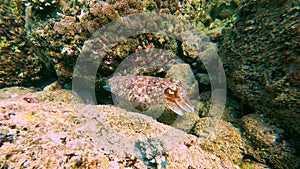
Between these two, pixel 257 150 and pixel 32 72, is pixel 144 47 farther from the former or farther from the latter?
pixel 32 72

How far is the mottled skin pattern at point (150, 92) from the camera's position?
11.8 feet

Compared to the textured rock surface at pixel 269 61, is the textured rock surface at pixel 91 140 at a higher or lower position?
lower

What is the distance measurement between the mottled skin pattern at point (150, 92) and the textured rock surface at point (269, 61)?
1.18 m

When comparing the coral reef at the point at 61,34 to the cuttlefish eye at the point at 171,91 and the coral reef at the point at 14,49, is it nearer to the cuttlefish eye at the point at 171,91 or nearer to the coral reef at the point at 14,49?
the coral reef at the point at 14,49

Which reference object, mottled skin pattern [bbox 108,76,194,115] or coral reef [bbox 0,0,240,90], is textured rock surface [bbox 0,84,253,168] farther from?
coral reef [bbox 0,0,240,90]

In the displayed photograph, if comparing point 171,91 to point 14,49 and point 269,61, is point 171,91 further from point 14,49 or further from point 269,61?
point 14,49

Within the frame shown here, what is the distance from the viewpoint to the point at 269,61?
2.97 metres

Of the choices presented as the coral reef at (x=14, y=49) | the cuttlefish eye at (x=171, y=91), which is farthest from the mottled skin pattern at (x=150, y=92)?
the coral reef at (x=14, y=49)

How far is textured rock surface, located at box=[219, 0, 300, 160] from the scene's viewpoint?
2656 millimetres

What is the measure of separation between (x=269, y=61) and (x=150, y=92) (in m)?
2.40

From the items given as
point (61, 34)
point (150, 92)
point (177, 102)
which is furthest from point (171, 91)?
point (61, 34)

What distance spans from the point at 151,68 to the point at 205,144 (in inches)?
92.0

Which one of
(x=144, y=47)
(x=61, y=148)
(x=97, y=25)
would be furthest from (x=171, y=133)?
(x=97, y=25)

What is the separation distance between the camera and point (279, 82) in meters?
2.75
